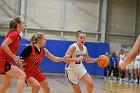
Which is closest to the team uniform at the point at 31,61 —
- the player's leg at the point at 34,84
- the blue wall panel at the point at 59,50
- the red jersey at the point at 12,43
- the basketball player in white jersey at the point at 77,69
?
the player's leg at the point at 34,84

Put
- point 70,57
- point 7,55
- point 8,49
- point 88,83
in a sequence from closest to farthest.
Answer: point 8,49, point 7,55, point 88,83, point 70,57

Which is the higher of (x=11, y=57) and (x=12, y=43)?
(x=12, y=43)

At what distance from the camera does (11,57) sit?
6.10 meters

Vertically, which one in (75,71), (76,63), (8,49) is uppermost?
(8,49)

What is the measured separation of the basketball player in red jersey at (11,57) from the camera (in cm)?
595

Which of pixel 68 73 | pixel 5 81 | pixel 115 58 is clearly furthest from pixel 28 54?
→ pixel 115 58

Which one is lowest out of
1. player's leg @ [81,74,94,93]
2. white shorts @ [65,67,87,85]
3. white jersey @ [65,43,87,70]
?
player's leg @ [81,74,94,93]

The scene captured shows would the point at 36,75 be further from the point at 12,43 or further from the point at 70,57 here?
the point at 70,57

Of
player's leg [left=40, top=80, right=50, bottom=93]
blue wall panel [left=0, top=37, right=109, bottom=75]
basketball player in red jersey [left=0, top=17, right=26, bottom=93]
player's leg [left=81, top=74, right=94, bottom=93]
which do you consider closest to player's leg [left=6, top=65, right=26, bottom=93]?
basketball player in red jersey [left=0, top=17, right=26, bottom=93]

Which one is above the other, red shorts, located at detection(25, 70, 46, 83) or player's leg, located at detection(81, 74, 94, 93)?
red shorts, located at detection(25, 70, 46, 83)

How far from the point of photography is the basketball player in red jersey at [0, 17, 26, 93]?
5945mm

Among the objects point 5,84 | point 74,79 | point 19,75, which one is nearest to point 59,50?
point 74,79

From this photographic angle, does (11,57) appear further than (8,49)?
Yes

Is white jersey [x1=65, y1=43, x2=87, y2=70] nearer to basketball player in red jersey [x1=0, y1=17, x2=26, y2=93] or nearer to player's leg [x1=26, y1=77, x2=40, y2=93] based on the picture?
player's leg [x1=26, y1=77, x2=40, y2=93]
